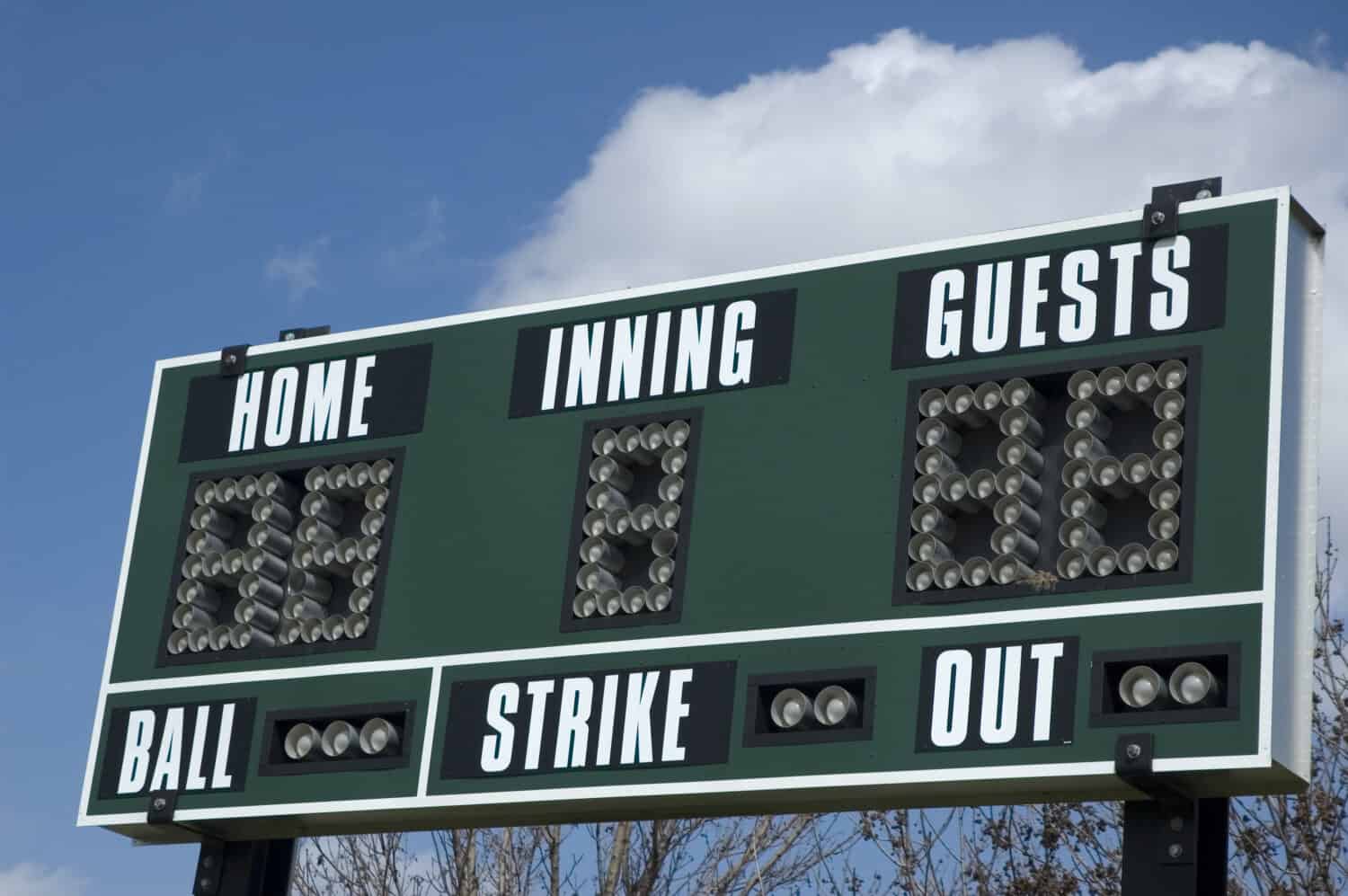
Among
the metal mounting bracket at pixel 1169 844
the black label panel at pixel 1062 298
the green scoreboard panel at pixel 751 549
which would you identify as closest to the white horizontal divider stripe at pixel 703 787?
the green scoreboard panel at pixel 751 549

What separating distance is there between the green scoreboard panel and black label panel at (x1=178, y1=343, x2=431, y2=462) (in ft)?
0.07

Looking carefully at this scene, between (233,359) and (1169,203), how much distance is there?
501 cm

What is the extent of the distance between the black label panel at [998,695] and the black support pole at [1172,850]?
47 cm


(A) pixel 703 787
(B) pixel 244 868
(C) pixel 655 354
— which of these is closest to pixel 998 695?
(A) pixel 703 787

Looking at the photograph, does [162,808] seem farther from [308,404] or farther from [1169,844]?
[1169,844]

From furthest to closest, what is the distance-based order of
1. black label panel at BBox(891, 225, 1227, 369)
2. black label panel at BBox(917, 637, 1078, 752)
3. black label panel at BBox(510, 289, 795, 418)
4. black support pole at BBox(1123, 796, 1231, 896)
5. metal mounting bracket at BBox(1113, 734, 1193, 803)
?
black label panel at BBox(510, 289, 795, 418) < black label panel at BBox(891, 225, 1227, 369) < black label panel at BBox(917, 637, 1078, 752) < black support pole at BBox(1123, 796, 1231, 896) < metal mounting bracket at BBox(1113, 734, 1193, 803)

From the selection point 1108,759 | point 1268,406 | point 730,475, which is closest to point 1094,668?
point 1108,759

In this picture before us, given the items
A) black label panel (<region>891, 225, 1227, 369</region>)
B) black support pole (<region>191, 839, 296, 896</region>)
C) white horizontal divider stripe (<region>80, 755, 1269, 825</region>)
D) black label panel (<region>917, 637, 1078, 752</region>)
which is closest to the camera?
white horizontal divider stripe (<region>80, 755, 1269, 825</region>)

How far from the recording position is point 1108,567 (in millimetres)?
→ 9930

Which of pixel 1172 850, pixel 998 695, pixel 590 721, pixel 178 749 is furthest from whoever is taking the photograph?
pixel 178 749

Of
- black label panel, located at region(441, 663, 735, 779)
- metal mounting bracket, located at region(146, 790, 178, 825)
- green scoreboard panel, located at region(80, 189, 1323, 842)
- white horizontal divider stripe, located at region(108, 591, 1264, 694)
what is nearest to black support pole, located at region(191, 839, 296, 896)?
green scoreboard panel, located at region(80, 189, 1323, 842)

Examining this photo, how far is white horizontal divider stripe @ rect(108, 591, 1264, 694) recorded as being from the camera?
32.0 ft

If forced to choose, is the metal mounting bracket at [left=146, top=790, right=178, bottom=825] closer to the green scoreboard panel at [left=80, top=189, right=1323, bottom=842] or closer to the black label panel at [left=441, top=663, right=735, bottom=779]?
the green scoreboard panel at [left=80, top=189, right=1323, bottom=842]

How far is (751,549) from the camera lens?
1091 cm
